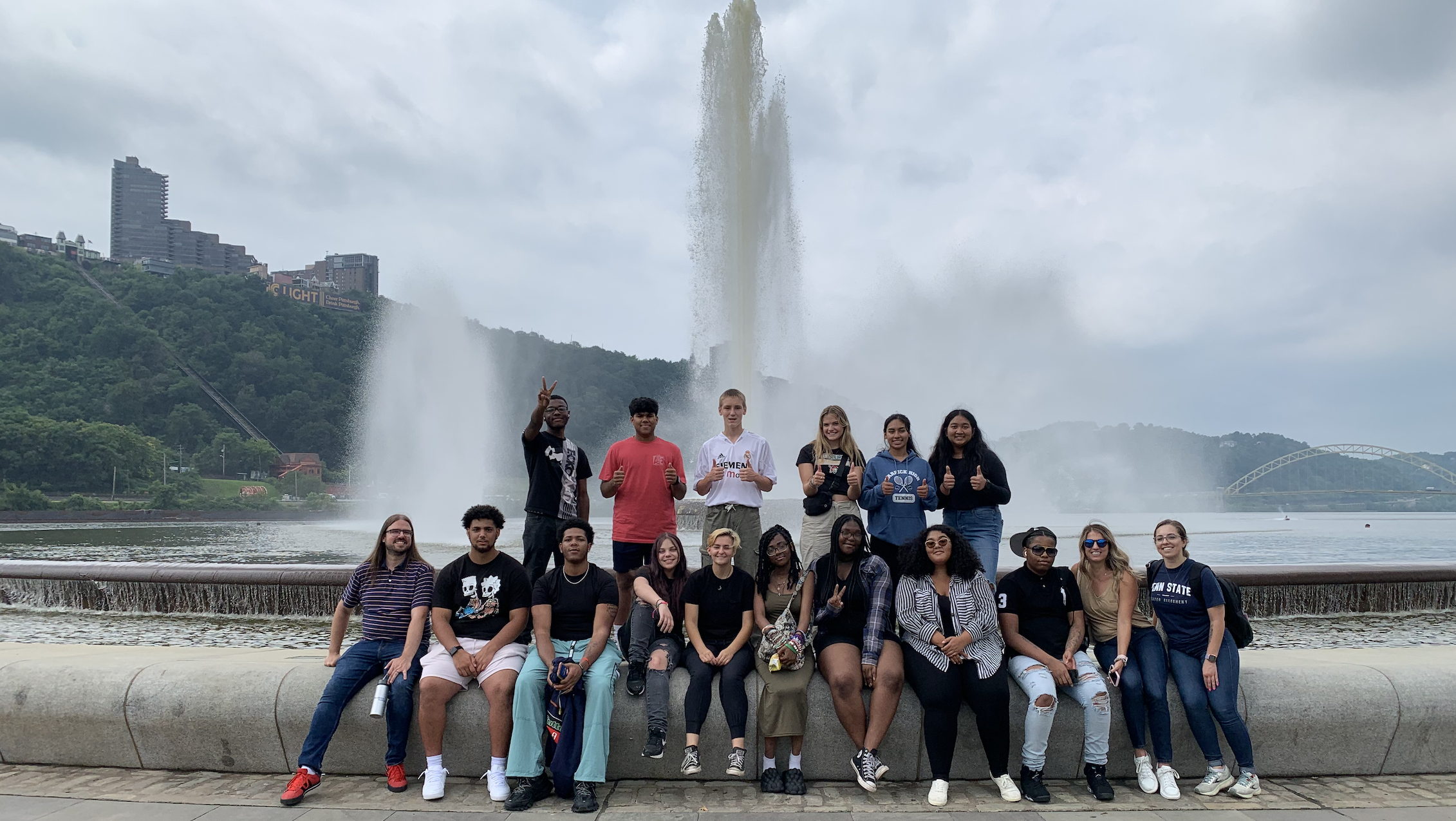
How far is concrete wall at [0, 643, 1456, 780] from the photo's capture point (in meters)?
4.70

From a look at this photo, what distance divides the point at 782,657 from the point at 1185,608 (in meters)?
2.48

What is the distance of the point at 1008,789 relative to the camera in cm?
443

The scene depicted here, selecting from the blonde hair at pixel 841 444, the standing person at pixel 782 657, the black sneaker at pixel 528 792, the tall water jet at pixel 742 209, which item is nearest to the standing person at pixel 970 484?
the blonde hair at pixel 841 444

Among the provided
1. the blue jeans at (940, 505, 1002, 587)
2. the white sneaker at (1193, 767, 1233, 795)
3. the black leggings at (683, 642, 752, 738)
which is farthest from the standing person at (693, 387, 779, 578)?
the white sneaker at (1193, 767, 1233, 795)

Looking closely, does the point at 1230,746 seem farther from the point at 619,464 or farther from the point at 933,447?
the point at 619,464

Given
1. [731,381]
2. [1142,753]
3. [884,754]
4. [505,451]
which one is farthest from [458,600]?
[505,451]

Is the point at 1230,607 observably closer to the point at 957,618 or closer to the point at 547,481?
the point at 957,618

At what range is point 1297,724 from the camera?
4.75 meters

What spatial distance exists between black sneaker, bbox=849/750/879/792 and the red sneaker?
3012 millimetres

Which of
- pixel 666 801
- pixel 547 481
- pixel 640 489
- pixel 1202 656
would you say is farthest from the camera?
pixel 547 481

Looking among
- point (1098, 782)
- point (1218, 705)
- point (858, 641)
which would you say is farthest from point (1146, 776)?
point (858, 641)

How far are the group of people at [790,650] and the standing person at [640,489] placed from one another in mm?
510

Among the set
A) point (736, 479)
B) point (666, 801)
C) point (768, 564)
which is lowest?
point (666, 801)

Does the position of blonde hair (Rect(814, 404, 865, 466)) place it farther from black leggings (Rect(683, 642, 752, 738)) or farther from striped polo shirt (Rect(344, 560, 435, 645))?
striped polo shirt (Rect(344, 560, 435, 645))
